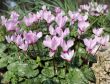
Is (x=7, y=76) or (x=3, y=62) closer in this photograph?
(x=7, y=76)

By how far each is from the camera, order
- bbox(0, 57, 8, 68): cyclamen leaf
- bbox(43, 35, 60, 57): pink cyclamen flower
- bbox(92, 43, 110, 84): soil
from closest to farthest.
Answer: bbox(43, 35, 60, 57): pink cyclamen flower, bbox(92, 43, 110, 84): soil, bbox(0, 57, 8, 68): cyclamen leaf

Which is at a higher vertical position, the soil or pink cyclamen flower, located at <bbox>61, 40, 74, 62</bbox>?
pink cyclamen flower, located at <bbox>61, 40, 74, 62</bbox>

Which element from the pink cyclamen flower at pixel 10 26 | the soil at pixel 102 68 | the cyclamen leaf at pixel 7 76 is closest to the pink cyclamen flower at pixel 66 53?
the soil at pixel 102 68

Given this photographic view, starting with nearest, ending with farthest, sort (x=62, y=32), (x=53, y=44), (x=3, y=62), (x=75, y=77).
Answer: (x=53, y=44) → (x=75, y=77) → (x=62, y=32) → (x=3, y=62)

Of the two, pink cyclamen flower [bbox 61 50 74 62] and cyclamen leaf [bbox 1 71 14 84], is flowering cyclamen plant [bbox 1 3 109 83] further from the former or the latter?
cyclamen leaf [bbox 1 71 14 84]

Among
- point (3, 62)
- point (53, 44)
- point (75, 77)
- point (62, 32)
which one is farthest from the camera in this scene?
point (3, 62)

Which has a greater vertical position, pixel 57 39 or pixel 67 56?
pixel 57 39

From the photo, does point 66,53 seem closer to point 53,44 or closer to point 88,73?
point 53,44

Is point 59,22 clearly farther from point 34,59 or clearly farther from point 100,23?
point 100,23

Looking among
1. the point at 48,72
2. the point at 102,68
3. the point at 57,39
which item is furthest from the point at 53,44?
the point at 102,68

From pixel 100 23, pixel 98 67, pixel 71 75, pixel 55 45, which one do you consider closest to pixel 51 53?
pixel 55 45

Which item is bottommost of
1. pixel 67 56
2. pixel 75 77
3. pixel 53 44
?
pixel 75 77

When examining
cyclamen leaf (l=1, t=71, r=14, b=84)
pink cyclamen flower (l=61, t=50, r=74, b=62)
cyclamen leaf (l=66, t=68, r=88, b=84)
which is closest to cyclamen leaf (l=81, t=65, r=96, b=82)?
cyclamen leaf (l=66, t=68, r=88, b=84)
